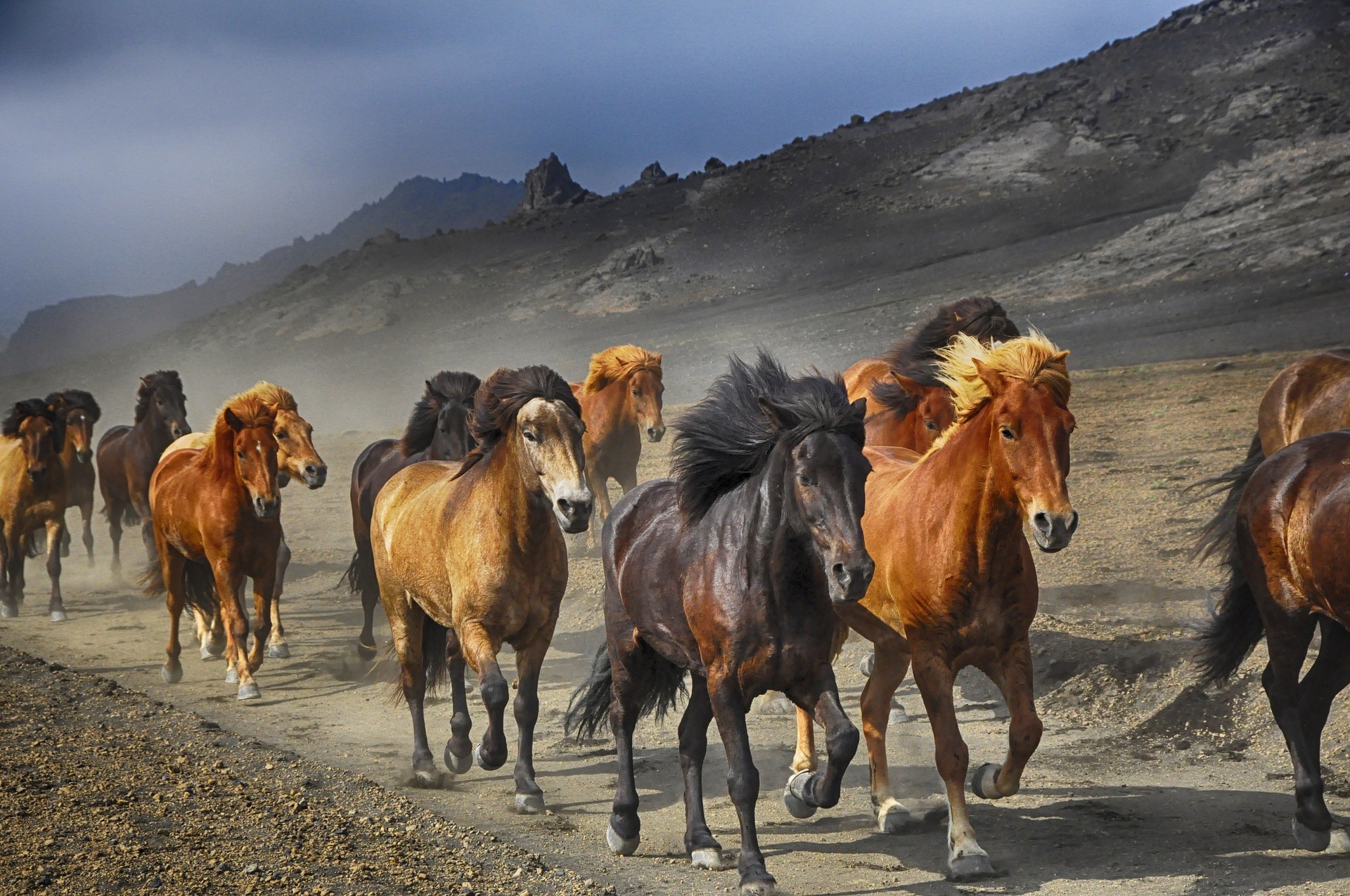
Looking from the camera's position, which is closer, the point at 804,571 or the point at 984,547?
the point at 804,571

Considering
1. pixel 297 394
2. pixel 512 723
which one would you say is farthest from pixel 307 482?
pixel 297 394

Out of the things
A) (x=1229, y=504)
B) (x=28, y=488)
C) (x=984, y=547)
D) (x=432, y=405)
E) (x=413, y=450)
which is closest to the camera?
(x=984, y=547)

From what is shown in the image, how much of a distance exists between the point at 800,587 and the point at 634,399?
367 inches

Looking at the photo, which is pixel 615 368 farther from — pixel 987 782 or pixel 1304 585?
pixel 1304 585

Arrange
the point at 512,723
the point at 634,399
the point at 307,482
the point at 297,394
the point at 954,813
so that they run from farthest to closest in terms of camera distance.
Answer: the point at 297,394, the point at 634,399, the point at 307,482, the point at 512,723, the point at 954,813

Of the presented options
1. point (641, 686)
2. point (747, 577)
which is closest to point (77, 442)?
point (641, 686)

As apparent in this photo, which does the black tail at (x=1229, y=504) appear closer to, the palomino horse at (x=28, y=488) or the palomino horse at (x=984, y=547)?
the palomino horse at (x=984, y=547)

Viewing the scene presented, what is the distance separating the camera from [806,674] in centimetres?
507

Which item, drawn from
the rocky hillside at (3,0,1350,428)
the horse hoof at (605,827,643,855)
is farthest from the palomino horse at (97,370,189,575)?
the rocky hillside at (3,0,1350,428)

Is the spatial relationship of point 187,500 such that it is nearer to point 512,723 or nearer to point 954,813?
point 512,723

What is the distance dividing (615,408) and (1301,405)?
279 inches

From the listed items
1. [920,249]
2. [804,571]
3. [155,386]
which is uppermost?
[920,249]

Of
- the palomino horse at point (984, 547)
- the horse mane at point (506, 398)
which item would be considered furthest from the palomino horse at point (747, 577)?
the horse mane at point (506, 398)

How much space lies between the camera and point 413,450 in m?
10.2
